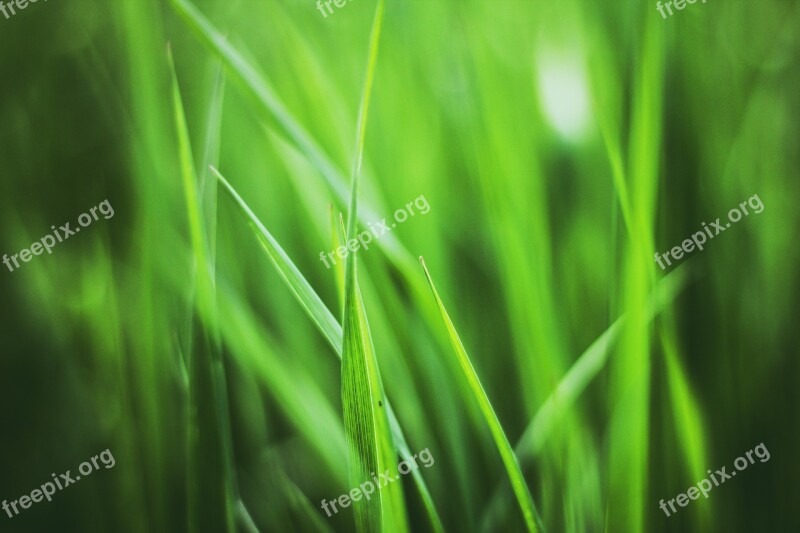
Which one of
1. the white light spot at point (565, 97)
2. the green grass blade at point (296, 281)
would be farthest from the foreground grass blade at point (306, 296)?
the white light spot at point (565, 97)

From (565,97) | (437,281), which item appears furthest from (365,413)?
(565,97)

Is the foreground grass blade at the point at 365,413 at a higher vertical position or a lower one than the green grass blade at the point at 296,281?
lower

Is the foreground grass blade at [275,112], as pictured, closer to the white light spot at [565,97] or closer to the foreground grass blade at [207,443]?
the foreground grass blade at [207,443]

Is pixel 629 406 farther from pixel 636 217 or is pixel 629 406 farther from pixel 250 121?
pixel 250 121

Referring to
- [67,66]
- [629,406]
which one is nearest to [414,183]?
[629,406]

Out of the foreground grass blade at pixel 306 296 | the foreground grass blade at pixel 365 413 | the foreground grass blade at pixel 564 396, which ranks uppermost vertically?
the foreground grass blade at pixel 306 296

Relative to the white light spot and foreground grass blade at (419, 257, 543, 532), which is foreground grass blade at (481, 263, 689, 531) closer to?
foreground grass blade at (419, 257, 543, 532)

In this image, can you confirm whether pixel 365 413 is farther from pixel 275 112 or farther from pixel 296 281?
pixel 275 112

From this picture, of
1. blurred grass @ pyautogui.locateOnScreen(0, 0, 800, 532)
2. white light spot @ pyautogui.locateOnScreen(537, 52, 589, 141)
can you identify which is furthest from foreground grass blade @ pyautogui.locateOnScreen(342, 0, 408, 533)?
white light spot @ pyautogui.locateOnScreen(537, 52, 589, 141)

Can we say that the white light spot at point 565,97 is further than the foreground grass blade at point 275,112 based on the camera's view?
Yes
